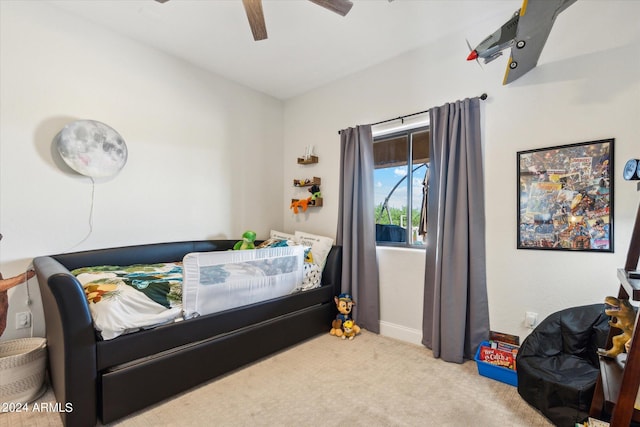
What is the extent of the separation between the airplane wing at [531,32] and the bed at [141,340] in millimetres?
2239

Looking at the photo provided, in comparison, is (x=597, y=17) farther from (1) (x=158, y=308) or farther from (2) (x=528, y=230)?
(1) (x=158, y=308)

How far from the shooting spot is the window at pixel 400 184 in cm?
271

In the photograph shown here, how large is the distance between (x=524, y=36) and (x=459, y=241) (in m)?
1.36

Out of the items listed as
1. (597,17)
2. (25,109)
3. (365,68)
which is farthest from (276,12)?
(597,17)

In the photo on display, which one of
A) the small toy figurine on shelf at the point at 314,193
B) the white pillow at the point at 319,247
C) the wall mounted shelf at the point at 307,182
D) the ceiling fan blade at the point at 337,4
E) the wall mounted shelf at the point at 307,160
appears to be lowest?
the white pillow at the point at 319,247

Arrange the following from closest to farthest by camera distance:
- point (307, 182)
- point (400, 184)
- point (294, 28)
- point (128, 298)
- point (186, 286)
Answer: point (128, 298) < point (186, 286) < point (294, 28) < point (400, 184) < point (307, 182)

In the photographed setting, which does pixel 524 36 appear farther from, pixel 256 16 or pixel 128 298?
pixel 128 298

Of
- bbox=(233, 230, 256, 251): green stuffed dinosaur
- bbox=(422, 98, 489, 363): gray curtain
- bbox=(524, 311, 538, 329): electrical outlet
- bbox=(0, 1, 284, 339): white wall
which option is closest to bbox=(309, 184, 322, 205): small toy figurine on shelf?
bbox=(0, 1, 284, 339): white wall

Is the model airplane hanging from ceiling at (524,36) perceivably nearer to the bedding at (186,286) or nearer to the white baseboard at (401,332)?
the bedding at (186,286)

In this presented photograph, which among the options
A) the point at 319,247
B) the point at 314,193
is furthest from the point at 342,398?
the point at 314,193

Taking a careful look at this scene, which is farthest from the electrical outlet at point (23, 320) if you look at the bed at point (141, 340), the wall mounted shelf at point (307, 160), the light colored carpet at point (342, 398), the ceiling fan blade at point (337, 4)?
the ceiling fan blade at point (337, 4)

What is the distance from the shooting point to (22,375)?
168cm

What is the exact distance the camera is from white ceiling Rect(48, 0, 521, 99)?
211cm

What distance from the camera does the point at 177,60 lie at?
2828mm
